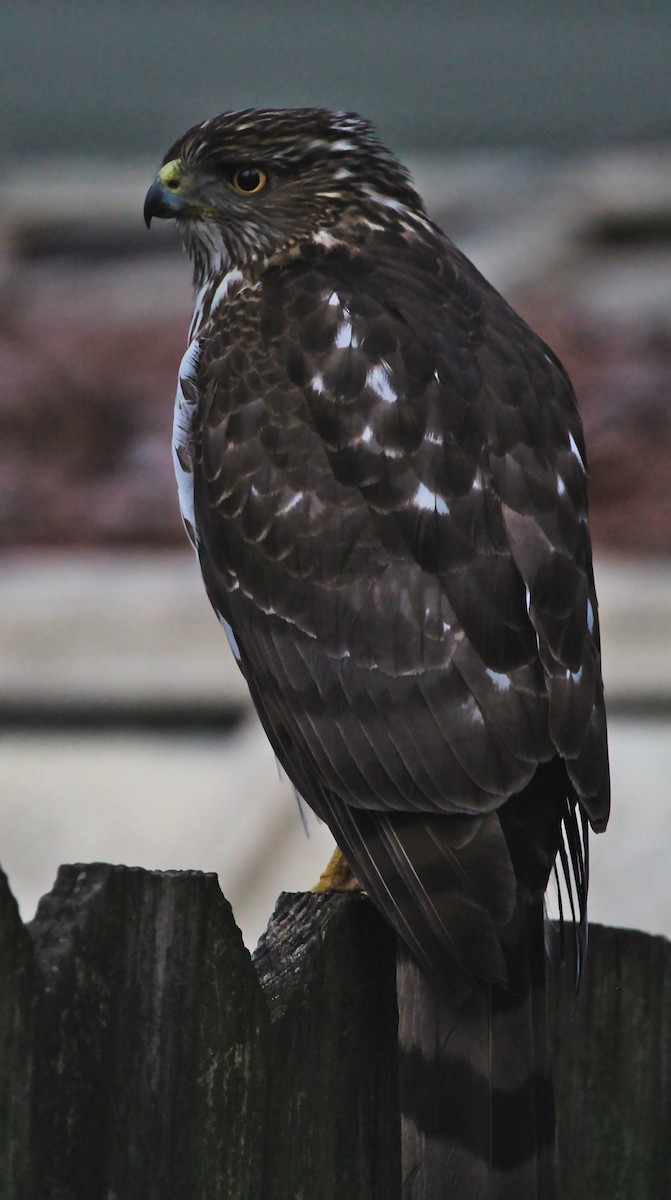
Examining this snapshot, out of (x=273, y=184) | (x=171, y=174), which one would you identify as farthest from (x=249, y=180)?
(x=171, y=174)

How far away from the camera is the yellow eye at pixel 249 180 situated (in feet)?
11.8

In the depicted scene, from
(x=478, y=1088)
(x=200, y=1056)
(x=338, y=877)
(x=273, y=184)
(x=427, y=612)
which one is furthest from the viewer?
(x=273, y=184)

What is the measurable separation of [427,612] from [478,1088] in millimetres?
720

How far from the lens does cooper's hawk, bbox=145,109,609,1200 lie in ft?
7.77

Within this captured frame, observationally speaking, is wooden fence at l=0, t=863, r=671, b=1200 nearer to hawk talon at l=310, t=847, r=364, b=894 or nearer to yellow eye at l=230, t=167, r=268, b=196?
hawk talon at l=310, t=847, r=364, b=894

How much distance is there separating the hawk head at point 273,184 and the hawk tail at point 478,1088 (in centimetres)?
162

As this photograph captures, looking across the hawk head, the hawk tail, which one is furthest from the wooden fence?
the hawk head

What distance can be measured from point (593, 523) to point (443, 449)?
209 centimetres

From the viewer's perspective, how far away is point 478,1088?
2316mm

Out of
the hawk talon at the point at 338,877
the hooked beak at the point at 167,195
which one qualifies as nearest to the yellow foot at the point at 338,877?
the hawk talon at the point at 338,877

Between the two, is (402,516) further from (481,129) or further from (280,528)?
(481,129)

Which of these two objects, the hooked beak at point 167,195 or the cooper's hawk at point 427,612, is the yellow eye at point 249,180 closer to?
the hooked beak at point 167,195

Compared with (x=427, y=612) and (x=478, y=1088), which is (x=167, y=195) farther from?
(x=478, y=1088)

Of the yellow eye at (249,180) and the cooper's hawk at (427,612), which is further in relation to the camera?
the yellow eye at (249,180)
